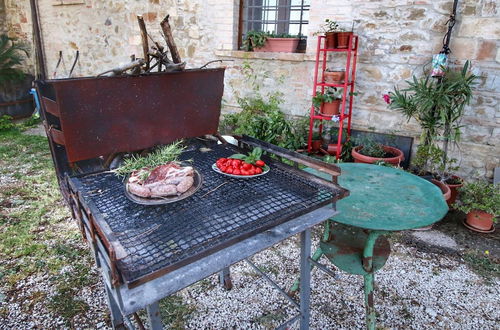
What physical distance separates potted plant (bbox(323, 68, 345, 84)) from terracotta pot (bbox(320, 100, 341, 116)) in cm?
28

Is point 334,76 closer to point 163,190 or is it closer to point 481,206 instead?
point 481,206

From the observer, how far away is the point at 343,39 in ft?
15.2

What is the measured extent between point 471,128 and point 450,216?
1160mm

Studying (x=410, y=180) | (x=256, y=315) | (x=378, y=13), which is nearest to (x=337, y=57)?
(x=378, y=13)

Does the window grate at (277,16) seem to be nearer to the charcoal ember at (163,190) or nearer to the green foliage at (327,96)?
the green foliage at (327,96)

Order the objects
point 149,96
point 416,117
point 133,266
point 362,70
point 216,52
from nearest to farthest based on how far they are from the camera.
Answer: point 133,266 → point 149,96 → point 416,117 → point 362,70 → point 216,52

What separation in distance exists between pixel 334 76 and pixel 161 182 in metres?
3.66

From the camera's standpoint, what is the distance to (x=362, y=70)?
16.1 feet

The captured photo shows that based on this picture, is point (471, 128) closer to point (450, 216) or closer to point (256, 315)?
point (450, 216)

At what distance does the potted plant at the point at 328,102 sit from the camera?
4941 mm

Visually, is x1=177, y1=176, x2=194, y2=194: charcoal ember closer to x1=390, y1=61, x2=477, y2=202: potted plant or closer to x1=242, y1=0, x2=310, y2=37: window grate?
x1=390, y1=61, x2=477, y2=202: potted plant

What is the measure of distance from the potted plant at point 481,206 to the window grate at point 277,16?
3377mm

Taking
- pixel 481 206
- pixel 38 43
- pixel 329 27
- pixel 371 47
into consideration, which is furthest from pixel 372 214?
pixel 38 43

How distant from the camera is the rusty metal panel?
204cm
